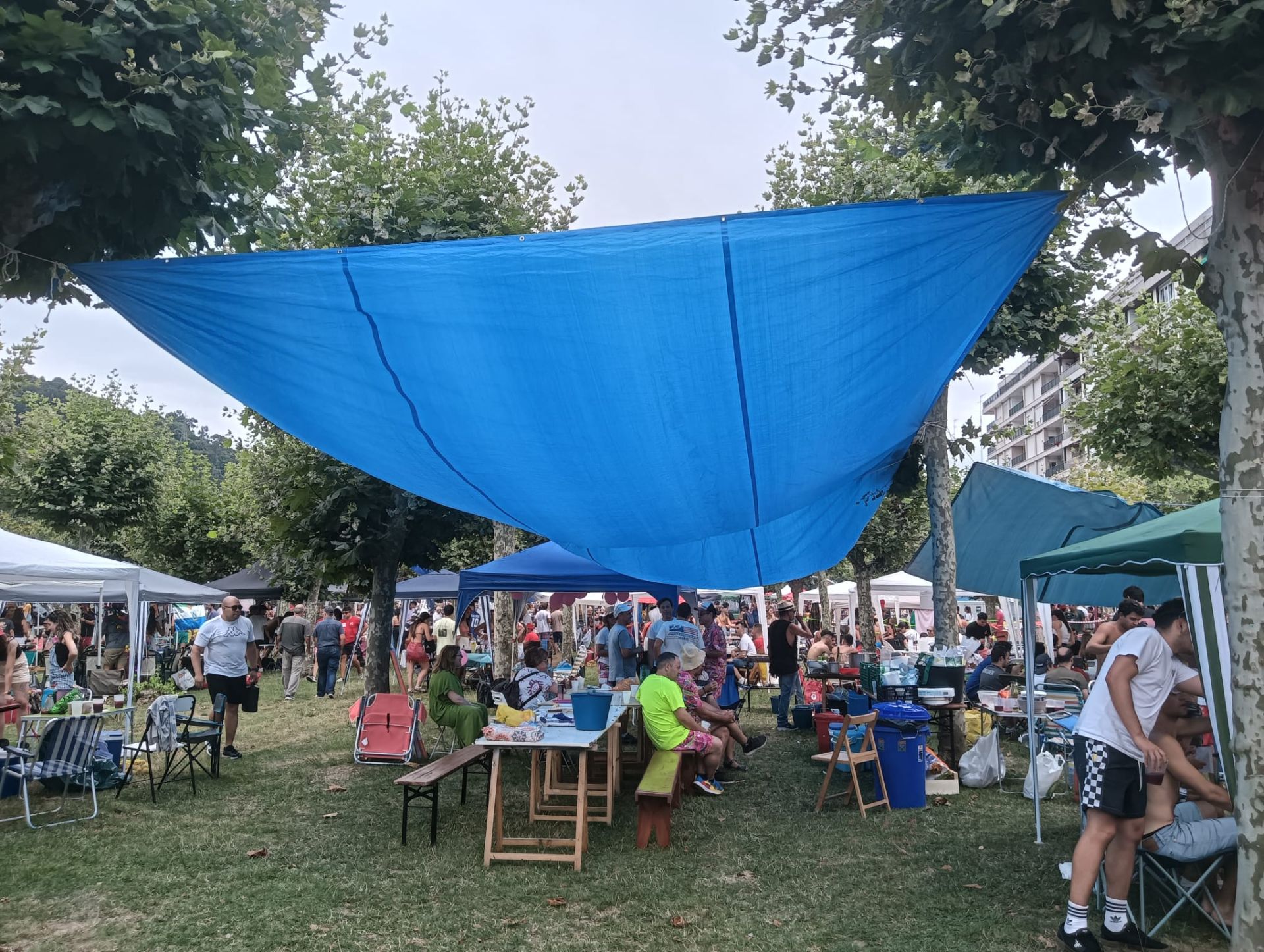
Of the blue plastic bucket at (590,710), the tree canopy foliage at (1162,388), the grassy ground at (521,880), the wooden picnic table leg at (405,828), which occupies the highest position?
the tree canopy foliage at (1162,388)

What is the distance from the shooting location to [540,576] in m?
9.93

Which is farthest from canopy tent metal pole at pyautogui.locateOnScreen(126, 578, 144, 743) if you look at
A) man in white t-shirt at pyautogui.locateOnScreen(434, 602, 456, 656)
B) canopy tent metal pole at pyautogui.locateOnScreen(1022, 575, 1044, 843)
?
man in white t-shirt at pyautogui.locateOnScreen(434, 602, 456, 656)

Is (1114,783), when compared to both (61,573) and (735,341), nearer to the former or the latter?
(735,341)

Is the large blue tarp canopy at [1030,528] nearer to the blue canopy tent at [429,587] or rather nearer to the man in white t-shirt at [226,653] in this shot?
the man in white t-shirt at [226,653]

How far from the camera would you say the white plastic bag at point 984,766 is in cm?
734

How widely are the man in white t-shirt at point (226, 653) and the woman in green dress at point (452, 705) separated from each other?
5.96 ft

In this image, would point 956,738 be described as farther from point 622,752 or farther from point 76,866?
point 76,866

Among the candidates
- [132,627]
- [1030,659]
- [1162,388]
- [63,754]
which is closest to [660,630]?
[1030,659]

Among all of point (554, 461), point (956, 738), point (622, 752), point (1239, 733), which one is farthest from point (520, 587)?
point (1239, 733)

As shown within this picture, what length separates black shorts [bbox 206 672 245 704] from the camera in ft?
26.9

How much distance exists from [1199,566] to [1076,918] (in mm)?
1894

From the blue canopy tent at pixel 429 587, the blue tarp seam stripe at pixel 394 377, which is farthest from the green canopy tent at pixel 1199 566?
the blue canopy tent at pixel 429 587

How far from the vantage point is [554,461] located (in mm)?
4293

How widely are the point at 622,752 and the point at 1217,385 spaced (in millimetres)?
9142
